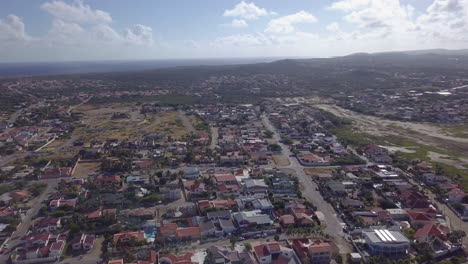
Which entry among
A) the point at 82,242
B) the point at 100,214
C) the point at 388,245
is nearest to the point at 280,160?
the point at 388,245

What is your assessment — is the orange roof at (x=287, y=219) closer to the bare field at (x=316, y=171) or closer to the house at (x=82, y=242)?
the bare field at (x=316, y=171)

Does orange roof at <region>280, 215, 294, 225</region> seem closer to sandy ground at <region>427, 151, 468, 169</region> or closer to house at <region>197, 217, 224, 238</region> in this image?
house at <region>197, 217, 224, 238</region>

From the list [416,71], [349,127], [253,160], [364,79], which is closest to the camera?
[253,160]

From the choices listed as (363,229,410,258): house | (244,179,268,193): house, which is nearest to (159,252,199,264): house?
(244,179,268,193): house

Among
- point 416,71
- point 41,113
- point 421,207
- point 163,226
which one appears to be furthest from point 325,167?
point 416,71

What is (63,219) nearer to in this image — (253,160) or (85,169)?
(85,169)
